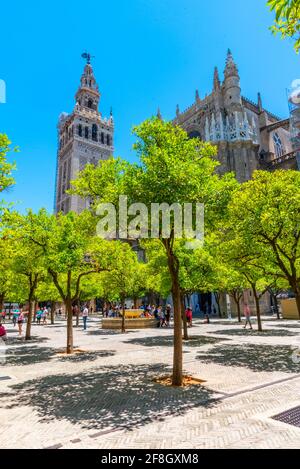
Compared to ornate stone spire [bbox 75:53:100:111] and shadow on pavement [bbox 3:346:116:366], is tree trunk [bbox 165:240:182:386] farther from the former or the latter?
ornate stone spire [bbox 75:53:100:111]

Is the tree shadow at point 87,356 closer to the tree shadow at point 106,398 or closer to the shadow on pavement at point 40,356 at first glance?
the shadow on pavement at point 40,356

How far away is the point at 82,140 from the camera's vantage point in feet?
262

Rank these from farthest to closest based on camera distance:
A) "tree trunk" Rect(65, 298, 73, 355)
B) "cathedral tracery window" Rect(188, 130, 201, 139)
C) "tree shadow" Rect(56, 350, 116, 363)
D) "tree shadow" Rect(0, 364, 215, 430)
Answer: "cathedral tracery window" Rect(188, 130, 201, 139)
"tree trunk" Rect(65, 298, 73, 355)
"tree shadow" Rect(56, 350, 116, 363)
"tree shadow" Rect(0, 364, 215, 430)

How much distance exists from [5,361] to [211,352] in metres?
8.95

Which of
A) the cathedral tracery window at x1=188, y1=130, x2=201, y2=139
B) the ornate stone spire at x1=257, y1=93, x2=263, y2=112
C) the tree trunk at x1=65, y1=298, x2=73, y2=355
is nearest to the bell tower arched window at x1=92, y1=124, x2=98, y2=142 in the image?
the cathedral tracery window at x1=188, y1=130, x2=201, y2=139

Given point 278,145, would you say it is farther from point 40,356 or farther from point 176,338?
point 176,338

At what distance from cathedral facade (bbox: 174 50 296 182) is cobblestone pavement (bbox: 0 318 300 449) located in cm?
4185

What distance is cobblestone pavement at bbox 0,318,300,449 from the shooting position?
5.09 m

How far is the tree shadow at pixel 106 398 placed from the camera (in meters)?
6.12

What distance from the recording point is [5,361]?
12.8 m

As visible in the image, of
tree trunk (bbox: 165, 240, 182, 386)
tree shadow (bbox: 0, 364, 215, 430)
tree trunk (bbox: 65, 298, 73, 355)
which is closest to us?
tree shadow (bbox: 0, 364, 215, 430)

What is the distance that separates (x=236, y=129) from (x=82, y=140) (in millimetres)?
43961

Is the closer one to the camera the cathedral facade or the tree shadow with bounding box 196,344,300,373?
the tree shadow with bounding box 196,344,300,373

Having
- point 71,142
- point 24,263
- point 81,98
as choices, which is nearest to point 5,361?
point 24,263
